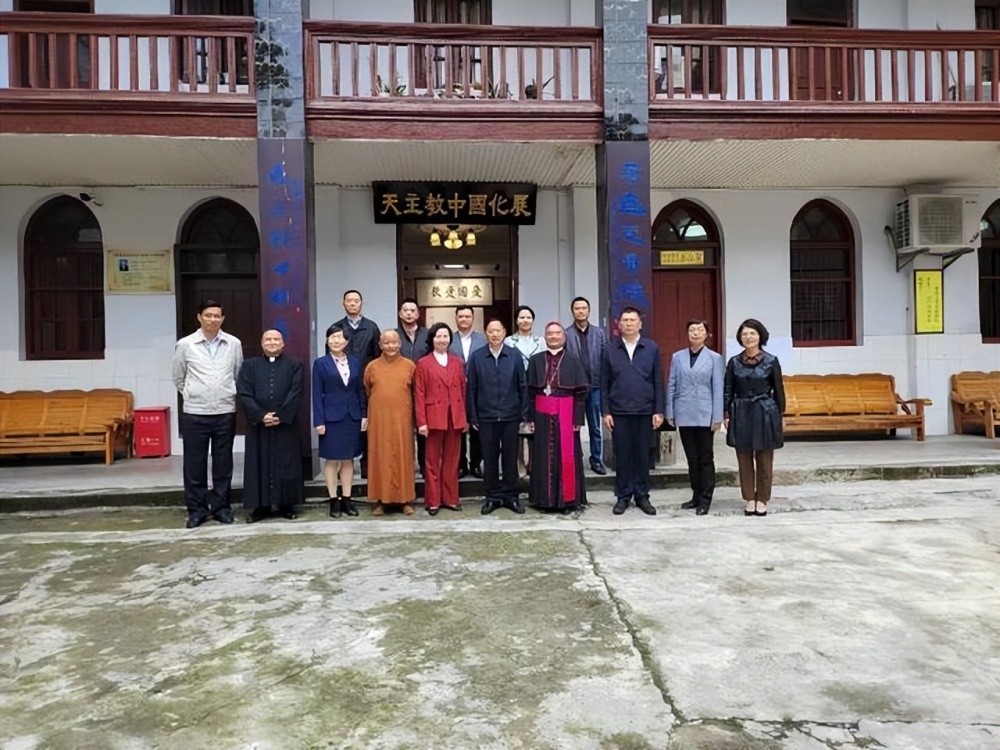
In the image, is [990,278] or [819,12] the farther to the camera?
[990,278]

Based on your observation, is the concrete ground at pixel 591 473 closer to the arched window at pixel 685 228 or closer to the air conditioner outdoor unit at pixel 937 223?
the air conditioner outdoor unit at pixel 937 223

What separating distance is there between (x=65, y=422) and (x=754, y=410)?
771 cm

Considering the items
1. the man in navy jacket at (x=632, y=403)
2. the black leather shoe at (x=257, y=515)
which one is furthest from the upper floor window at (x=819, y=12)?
the black leather shoe at (x=257, y=515)

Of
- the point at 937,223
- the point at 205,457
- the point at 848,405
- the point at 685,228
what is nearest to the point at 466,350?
the point at 205,457

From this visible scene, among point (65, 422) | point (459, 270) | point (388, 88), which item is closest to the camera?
point (388, 88)

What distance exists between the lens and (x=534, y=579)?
4406 mm

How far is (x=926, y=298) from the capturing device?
9.83 meters

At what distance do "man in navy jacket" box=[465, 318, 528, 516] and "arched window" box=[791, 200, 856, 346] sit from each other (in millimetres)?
5580

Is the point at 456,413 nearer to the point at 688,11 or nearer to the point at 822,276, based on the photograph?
the point at 822,276

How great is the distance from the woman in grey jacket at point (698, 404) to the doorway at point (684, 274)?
3.81 metres

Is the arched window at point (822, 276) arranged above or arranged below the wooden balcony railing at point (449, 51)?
below

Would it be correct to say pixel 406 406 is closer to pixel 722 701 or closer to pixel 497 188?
pixel 722 701

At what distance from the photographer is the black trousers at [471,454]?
6.97m

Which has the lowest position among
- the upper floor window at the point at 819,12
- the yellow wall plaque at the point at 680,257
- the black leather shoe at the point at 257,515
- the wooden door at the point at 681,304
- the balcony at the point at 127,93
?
the black leather shoe at the point at 257,515
